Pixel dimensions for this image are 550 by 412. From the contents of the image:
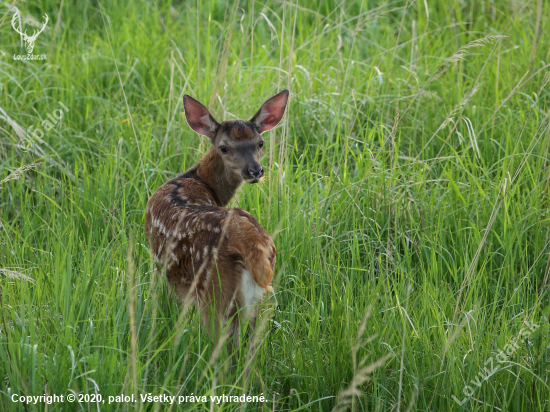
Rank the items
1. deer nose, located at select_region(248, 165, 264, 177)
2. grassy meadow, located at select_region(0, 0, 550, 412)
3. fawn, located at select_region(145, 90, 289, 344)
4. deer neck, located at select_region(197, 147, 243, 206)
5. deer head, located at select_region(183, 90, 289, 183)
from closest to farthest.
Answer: grassy meadow, located at select_region(0, 0, 550, 412) < fawn, located at select_region(145, 90, 289, 344) < deer nose, located at select_region(248, 165, 264, 177) < deer head, located at select_region(183, 90, 289, 183) < deer neck, located at select_region(197, 147, 243, 206)

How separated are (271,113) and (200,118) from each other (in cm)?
42

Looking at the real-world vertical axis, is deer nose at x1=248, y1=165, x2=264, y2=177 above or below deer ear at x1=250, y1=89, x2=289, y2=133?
below

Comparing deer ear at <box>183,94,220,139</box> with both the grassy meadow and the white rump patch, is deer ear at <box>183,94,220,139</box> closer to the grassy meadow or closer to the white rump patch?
the grassy meadow

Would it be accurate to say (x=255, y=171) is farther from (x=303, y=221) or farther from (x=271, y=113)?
(x=271, y=113)

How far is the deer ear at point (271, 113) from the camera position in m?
4.10

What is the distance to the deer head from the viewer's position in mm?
3986

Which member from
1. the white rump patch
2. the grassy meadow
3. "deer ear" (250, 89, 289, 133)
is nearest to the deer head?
"deer ear" (250, 89, 289, 133)

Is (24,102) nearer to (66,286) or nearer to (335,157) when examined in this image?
(335,157)

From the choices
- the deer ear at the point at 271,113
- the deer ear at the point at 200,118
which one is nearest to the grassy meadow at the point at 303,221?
the deer ear at the point at 271,113

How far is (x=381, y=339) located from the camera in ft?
9.64

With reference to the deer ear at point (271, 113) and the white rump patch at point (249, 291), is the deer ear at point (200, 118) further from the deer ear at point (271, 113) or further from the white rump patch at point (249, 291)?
the white rump patch at point (249, 291)

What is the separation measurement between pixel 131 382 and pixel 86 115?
9.51 ft

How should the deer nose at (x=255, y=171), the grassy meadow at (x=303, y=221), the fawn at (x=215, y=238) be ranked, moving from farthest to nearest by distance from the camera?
the deer nose at (x=255, y=171) → the fawn at (x=215, y=238) → the grassy meadow at (x=303, y=221)

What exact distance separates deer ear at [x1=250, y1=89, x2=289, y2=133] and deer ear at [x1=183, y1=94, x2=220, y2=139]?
240 mm
